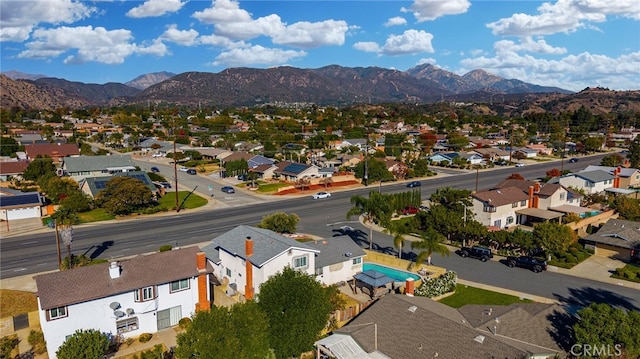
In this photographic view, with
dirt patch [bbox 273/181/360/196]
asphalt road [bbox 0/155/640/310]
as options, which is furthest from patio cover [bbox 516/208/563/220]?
dirt patch [bbox 273/181/360/196]

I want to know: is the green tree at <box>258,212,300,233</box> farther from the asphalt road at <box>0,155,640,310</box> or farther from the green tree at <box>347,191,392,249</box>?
the green tree at <box>347,191,392,249</box>

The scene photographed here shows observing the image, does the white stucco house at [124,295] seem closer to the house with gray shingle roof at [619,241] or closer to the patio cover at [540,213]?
the house with gray shingle roof at [619,241]

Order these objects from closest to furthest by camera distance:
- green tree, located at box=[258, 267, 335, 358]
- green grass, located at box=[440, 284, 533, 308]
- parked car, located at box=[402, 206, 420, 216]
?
→ green tree, located at box=[258, 267, 335, 358] < green grass, located at box=[440, 284, 533, 308] < parked car, located at box=[402, 206, 420, 216]

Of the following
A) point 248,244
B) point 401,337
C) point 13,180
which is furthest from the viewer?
point 13,180

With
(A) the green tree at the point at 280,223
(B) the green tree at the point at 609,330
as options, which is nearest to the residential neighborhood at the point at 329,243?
(A) the green tree at the point at 280,223

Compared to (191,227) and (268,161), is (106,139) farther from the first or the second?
(191,227)

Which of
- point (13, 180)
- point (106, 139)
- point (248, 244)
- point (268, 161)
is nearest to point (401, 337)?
point (248, 244)

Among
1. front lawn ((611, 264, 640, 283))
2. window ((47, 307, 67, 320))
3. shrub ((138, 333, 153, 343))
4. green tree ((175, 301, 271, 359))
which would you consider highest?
green tree ((175, 301, 271, 359))

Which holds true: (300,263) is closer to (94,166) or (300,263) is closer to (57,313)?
(57,313)
